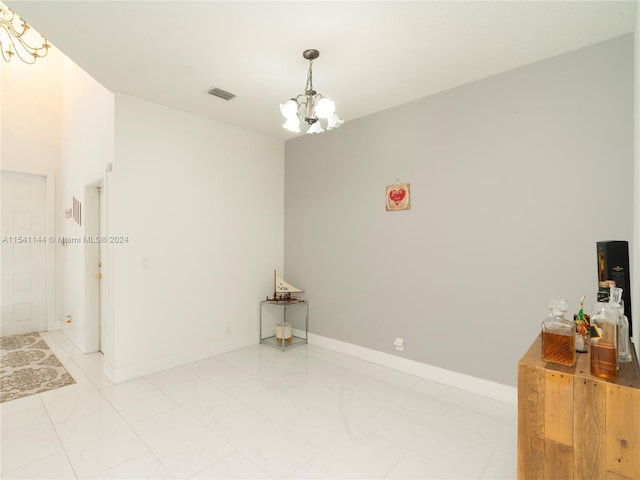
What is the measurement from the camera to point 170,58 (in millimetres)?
2549

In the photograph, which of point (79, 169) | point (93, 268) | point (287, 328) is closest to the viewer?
point (93, 268)

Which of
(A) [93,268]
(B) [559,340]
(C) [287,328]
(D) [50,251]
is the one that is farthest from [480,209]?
(D) [50,251]

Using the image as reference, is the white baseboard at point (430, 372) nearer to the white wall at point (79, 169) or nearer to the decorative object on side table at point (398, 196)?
the decorative object on side table at point (398, 196)

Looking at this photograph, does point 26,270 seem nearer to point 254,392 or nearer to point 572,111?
point 254,392

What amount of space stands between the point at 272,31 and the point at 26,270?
4.95 m

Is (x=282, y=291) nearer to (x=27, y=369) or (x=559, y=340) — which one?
(x=27, y=369)

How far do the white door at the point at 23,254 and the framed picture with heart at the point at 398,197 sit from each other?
5.01 m

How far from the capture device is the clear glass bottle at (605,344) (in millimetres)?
1157

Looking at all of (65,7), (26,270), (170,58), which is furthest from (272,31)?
(26,270)

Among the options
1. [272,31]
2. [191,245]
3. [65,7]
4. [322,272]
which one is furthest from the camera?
[322,272]

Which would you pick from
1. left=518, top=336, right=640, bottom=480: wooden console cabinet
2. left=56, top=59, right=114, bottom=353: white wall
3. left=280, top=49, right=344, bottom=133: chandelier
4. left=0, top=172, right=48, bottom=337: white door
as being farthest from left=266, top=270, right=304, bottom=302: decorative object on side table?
left=0, top=172, right=48, bottom=337: white door

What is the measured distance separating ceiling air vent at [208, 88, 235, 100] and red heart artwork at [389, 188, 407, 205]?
192 cm

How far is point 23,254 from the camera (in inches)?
180

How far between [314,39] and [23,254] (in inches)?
199
